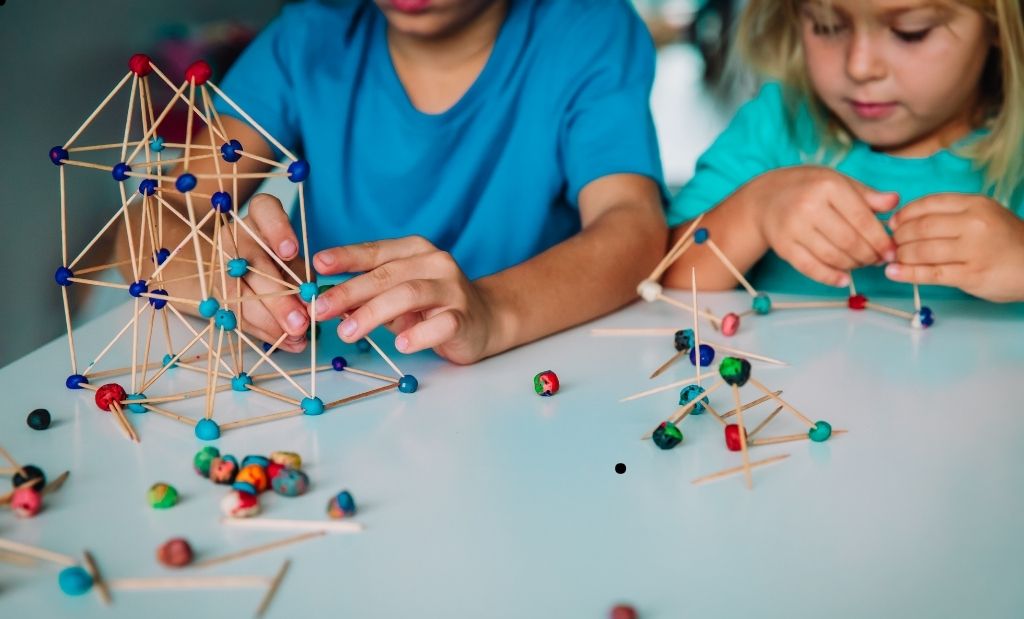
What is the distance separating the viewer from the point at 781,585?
1.97ft

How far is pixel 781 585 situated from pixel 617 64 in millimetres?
1099

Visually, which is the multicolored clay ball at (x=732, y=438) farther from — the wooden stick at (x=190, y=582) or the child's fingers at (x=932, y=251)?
the child's fingers at (x=932, y=251)

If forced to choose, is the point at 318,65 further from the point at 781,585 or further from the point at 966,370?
the point at 781,585

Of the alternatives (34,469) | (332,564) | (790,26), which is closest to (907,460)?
(332,564)

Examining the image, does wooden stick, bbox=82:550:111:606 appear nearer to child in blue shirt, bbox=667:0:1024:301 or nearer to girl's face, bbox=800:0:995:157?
child in blue shirt, bbox=667:0:1024:301

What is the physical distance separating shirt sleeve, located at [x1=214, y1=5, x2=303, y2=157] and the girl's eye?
955mm

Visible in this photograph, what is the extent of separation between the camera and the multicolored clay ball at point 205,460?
2.51ft

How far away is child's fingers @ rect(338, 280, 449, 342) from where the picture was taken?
37.5 inches

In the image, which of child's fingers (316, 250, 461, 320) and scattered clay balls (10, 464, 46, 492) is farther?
child's fingers (316, 250, 461, 320)

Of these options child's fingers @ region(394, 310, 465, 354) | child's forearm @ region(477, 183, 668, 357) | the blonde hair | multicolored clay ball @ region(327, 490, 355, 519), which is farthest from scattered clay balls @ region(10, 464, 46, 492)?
the blonde hair

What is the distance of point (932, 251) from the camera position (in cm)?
122

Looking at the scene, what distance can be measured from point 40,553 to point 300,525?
0.17m

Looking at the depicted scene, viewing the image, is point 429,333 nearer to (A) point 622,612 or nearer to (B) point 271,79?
(A) point 622,612

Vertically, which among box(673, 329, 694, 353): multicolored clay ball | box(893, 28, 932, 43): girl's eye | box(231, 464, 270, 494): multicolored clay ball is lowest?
box(231, 464, 270, 494): multicolored clay ball
